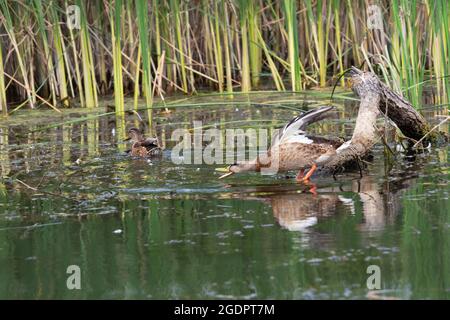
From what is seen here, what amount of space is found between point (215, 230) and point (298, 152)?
159 centimetres

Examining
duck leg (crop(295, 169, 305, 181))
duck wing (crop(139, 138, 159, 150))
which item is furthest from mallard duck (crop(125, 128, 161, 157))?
duck leg (crop(295, 169, 305, 181))

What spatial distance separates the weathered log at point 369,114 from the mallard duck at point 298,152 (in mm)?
110

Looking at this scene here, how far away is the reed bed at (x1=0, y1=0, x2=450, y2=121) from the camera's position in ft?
31.8

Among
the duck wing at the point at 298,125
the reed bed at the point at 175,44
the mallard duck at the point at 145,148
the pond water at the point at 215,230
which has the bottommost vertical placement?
the pond water at the point at 215,230

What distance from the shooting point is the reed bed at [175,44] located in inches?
382

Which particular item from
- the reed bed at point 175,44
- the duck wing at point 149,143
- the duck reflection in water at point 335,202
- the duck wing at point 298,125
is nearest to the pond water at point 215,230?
the duck reflection in water at point 335,202

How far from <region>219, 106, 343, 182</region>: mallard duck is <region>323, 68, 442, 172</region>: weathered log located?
11 centimetres

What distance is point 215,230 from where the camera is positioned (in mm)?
5008

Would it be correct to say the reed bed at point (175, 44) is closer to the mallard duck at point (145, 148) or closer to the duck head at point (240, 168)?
the mallard duck at point (145, 148)

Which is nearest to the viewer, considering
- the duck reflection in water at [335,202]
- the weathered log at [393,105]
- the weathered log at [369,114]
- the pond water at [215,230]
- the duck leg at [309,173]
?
the pond water at [215,230]
